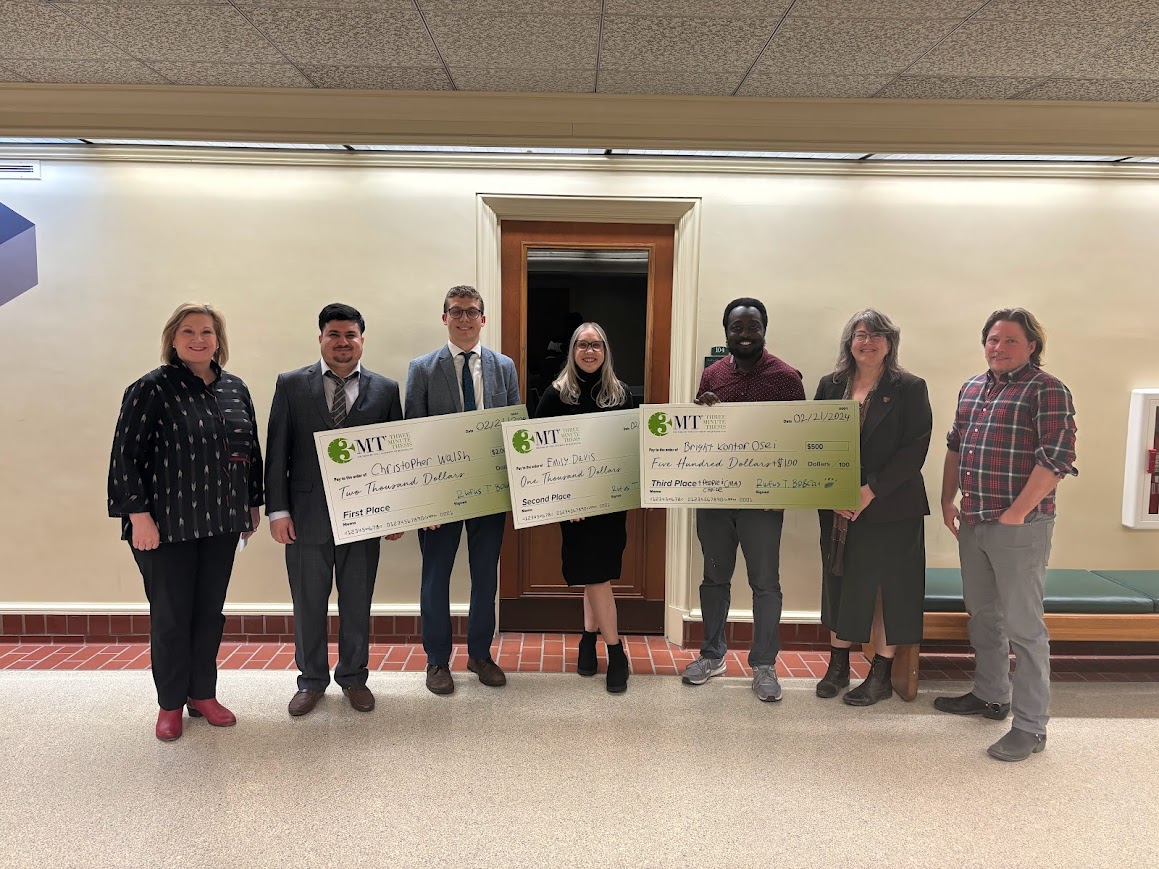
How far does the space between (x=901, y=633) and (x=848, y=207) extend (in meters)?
2.21

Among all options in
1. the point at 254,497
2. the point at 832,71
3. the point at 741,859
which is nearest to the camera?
the point at 741,859

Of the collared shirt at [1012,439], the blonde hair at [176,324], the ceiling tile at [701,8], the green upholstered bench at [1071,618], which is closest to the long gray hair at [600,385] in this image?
the ceiling tile at [701,8]

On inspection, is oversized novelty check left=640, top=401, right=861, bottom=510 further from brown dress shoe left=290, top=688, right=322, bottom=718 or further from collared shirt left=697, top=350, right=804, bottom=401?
brown dress shoe left=290, top=688, right=322, bottom=718

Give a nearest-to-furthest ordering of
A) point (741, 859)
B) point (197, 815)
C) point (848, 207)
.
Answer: point (741, 859) → point (197, 815) → point (848, 207)

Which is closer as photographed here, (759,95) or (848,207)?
(759,95)

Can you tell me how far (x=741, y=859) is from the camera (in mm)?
2244

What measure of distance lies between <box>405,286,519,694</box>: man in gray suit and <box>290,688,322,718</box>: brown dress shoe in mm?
510

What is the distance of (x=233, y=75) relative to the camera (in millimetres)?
2971

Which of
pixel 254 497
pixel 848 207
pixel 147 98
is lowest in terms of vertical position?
pixel 254 497

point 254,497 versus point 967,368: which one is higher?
point 967,368

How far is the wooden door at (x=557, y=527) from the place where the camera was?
395 centimetres

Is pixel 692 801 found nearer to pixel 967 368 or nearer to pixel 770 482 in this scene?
pixel 770 482

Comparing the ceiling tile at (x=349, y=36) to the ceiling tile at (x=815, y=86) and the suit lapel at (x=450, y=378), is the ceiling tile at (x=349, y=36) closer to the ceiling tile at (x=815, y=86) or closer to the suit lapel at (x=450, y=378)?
the suit lapel at (x=450, y=378)

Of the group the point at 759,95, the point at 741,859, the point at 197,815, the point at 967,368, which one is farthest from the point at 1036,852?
the point at 759,95
